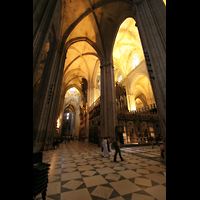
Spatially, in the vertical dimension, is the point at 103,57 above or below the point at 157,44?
above

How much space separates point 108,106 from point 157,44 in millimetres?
6458

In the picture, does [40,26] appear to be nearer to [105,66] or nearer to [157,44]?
[157,44]

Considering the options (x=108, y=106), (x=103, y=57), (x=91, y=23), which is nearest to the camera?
(x=108, y=106)

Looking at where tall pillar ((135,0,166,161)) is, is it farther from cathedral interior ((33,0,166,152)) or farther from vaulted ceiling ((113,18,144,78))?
vaulted ceiling ((113,18,144,78))

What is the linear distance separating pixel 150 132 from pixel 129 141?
136 inches

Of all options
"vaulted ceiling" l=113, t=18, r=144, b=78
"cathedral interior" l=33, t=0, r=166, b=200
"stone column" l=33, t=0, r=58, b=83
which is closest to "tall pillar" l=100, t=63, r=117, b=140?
"cathedral interior" l=33, t=0, r=166, b=200

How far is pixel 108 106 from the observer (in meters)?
10.2

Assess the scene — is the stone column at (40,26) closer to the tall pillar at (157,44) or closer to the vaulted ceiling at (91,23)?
the tall pillar at (157,44)

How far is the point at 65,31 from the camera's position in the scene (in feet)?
36.5

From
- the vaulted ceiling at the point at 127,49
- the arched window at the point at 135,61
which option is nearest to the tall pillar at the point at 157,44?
the vaulted ceiling at the point at 127,49

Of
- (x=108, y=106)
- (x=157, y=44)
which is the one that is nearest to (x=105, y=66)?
(x=108, y=106)
